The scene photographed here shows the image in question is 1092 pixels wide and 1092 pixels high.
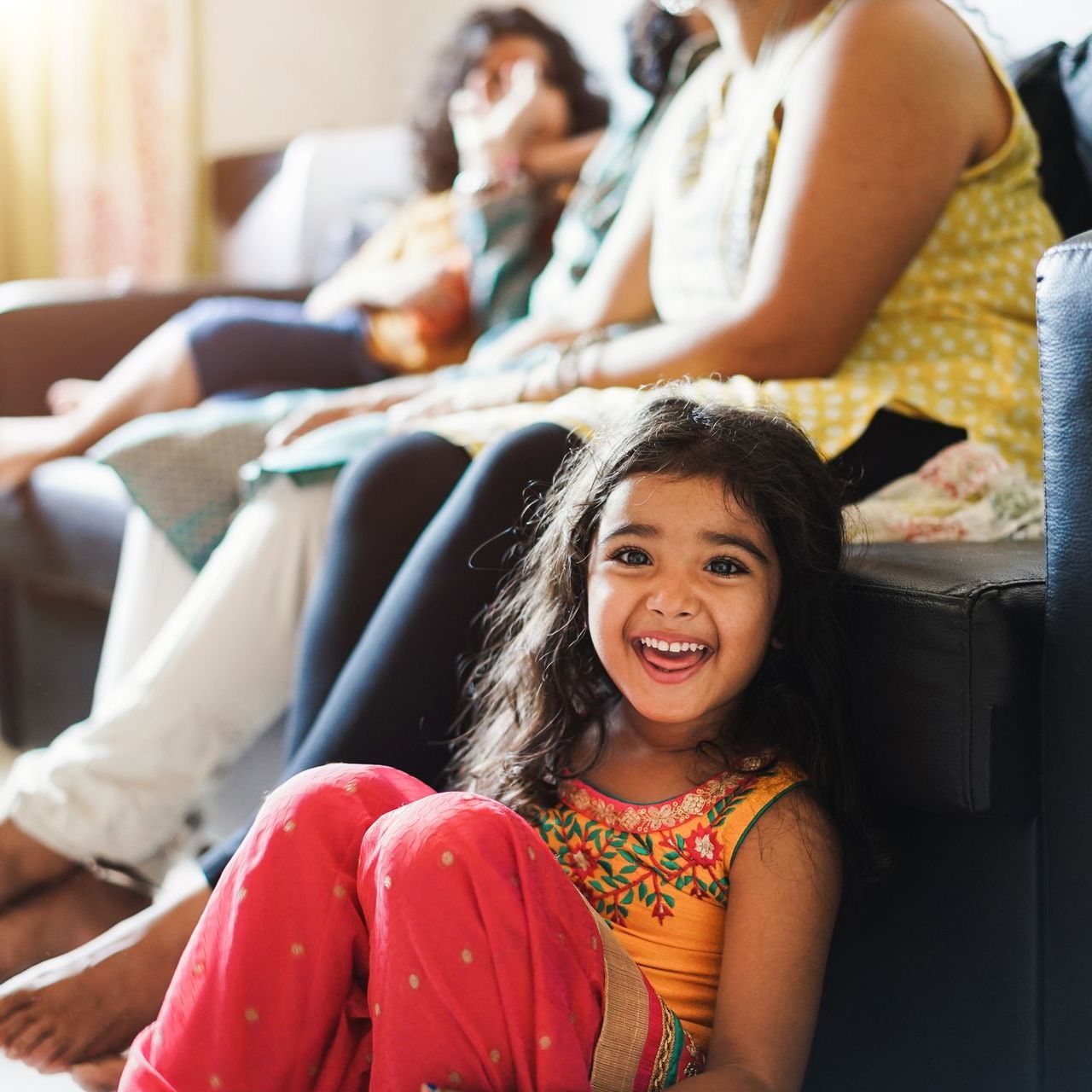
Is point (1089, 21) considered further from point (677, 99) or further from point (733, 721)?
point (733, 721)

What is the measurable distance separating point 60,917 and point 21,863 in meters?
0.05

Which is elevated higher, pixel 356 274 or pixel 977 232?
pixel 977 232

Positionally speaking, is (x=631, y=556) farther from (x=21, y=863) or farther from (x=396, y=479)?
(x=21, y=863)

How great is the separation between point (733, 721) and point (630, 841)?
0.37 ft

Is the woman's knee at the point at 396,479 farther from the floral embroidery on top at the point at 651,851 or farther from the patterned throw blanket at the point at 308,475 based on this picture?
the floral embroidery on top at the point at 651,851

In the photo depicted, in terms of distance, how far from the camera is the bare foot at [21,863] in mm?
1078

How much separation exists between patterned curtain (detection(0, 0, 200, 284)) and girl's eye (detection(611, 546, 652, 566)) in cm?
232

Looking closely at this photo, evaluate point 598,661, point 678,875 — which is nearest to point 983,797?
point 678,875

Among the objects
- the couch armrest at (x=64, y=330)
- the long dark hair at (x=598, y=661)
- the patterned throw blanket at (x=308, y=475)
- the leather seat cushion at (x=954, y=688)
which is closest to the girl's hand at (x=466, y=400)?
the patterned throw blanket at (x=308, y=475)

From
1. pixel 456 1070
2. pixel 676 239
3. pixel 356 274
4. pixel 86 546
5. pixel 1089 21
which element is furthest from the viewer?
pixel 356 274

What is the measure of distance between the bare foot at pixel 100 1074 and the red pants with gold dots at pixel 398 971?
→ 13 cm

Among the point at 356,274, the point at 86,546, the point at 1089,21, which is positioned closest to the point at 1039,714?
the point at 1089,21

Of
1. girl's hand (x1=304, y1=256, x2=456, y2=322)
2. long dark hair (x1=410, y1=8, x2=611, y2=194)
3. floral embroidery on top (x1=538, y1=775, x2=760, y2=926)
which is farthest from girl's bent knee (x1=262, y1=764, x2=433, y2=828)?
long dark hair (x1=410, y1=8, x2=611, y2=194)

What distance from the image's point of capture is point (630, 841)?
856 millimetres
